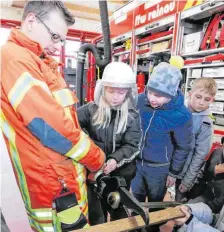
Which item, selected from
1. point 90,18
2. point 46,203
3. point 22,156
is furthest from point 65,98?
point 90,18

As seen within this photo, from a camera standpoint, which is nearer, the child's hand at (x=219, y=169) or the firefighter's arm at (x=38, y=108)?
the firefighter's arm at (x=38, y=108)

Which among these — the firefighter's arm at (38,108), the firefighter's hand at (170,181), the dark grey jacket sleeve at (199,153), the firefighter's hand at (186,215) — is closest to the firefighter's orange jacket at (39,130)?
the firefighter's arm at (38,108)

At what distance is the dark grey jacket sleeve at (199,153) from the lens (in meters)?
2.07

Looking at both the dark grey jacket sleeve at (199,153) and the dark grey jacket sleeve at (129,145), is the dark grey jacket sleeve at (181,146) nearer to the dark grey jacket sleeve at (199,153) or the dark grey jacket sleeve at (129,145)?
the dark grey jacket sleeve at (199,153)

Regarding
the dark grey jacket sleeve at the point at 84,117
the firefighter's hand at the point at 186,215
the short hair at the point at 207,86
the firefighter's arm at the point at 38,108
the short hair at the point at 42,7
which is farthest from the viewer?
the short hair at the point at 207,86

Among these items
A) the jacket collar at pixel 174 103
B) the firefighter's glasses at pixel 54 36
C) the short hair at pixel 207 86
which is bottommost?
the jacket collar at pixel 174 103

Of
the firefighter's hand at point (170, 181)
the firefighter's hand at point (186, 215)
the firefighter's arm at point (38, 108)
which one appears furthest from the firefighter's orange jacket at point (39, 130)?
the firefighter's hand at point (170, 181)

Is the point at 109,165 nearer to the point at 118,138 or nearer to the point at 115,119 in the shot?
the point at 118,138

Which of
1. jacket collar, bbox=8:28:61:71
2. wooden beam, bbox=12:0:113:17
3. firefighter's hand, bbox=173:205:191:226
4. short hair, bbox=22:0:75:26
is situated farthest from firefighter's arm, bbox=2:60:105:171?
wooden beam, bbox=12:0:113:17

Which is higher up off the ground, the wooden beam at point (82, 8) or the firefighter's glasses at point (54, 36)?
the wooden beam at point (82, 8)

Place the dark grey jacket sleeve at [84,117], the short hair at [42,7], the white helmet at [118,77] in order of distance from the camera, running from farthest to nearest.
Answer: the dark grey jacket sleeve at [84,117], the white helmet at [118,77], the short hair at [42,7]

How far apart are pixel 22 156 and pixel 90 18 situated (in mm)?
9098

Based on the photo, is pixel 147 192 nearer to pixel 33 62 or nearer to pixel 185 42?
pixel 33 62

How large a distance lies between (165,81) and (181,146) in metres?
0.57
